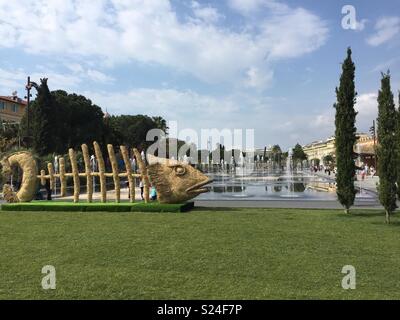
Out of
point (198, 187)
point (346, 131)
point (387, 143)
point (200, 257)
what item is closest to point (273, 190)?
point (198, 187)

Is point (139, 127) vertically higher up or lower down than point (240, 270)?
higher up

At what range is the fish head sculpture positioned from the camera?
17297mm

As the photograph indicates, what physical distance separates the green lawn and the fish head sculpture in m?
2.79

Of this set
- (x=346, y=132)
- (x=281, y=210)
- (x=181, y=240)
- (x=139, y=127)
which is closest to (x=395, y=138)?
(x=346, y=132)

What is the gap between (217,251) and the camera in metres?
9.09

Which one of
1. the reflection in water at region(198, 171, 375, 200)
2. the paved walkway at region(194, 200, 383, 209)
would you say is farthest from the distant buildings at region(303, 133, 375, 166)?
the paved walkway at region(194, 200, 383, 209)

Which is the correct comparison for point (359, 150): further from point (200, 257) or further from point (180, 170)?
point (200, 257)

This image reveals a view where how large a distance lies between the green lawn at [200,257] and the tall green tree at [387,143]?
0.99 metres

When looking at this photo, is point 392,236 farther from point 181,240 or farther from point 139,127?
point 139,127

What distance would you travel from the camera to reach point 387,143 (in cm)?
1356

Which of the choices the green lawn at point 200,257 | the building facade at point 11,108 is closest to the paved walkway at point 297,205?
the green lawn at point 200,257

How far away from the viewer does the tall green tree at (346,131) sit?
15.4 metres

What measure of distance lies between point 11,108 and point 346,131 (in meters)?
73.8

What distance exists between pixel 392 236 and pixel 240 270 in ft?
18.4
